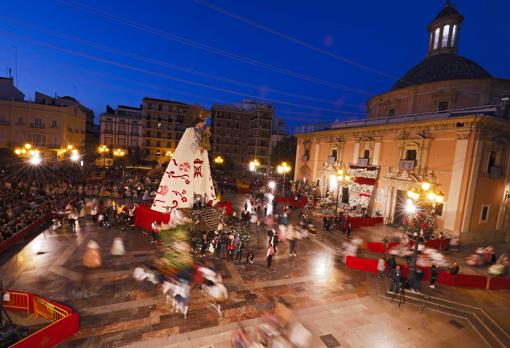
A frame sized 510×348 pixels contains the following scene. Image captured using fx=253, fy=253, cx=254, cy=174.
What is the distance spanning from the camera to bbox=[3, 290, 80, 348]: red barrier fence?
6.11m

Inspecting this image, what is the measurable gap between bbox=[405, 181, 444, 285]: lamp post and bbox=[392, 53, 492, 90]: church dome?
1328 cm

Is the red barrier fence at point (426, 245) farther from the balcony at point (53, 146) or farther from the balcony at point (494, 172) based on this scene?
the balcony at point (53, 146)

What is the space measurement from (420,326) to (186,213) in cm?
1335

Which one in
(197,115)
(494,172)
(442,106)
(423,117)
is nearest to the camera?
(197,115)

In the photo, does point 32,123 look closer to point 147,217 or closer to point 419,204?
point 147,217

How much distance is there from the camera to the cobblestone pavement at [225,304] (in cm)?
746

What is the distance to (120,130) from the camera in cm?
5159

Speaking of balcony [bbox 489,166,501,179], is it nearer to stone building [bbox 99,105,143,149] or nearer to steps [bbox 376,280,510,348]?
steps [bbox 376,280,510,348]

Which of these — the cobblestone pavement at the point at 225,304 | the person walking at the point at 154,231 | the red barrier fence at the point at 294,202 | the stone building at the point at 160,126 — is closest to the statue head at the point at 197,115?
the person walking at the point at 154,231

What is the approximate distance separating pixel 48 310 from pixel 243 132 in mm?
53326

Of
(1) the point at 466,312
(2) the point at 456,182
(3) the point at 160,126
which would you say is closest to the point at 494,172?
(2) the point at 456,182

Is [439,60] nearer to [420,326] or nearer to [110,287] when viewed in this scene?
[420,326]

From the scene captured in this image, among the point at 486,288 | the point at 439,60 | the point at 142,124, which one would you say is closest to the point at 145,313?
the point at 486,288

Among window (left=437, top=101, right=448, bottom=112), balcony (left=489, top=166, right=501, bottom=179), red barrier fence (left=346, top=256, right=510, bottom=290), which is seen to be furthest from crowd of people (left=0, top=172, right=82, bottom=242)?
window (left=437, top=101, right=448, bottom=112)
